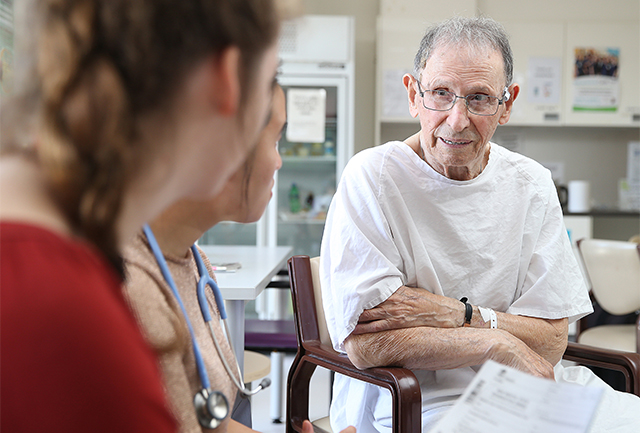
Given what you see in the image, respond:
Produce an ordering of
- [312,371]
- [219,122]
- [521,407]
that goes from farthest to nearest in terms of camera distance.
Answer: [312,371]
[521,407]
[219,122]

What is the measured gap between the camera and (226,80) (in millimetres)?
390

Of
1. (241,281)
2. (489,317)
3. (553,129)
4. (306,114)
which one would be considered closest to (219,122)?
(489,317)

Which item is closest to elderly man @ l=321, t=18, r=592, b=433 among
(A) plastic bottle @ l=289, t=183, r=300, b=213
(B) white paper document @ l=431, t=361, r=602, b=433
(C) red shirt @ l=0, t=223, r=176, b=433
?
(B) white paper document @ l=431, t=361, r=602, b=433

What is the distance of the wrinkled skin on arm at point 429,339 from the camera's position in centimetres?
118

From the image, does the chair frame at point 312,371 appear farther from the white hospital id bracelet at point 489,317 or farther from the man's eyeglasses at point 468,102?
the man's eyeglasses at point 468,102

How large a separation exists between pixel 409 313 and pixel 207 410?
0.62 metres

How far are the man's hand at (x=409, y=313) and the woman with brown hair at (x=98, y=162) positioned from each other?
32.9 inches

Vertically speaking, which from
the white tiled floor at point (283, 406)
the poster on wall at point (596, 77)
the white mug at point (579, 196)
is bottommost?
the white tiled floor at point (283, 406)

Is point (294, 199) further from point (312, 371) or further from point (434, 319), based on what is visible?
point (434, 319)

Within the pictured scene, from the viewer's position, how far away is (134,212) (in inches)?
15.8

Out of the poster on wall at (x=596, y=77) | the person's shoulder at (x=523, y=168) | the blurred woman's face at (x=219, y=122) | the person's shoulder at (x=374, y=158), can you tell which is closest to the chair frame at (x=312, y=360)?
the person's shoulder at (x=374, y=158)

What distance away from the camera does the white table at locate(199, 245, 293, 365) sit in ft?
5.16

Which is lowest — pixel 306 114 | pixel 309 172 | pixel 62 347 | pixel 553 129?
pixel 309 172

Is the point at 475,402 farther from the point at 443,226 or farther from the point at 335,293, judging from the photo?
the point at 443,226
